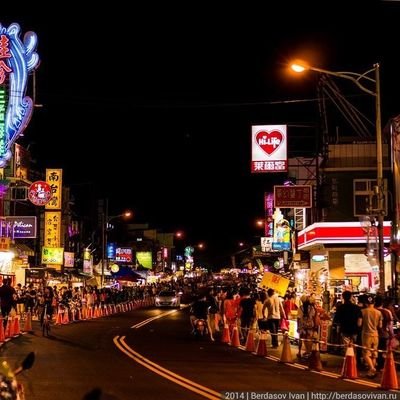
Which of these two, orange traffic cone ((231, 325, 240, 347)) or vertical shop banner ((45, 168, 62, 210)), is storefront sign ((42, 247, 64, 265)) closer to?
vertical shop banner ((45, 168, 62, 210))

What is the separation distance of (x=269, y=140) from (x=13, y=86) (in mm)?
12470

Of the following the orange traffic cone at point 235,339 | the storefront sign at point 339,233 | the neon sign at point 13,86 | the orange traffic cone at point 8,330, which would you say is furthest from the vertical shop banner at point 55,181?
the orange traffic cone at point 235,339

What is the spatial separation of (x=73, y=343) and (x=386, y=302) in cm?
1073

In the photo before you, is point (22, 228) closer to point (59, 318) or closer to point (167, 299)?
point (59, 318)

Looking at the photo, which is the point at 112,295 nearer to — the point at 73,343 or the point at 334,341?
the point at 73,343

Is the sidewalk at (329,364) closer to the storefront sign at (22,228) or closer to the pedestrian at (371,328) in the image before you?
the pedestrian at (371,328)

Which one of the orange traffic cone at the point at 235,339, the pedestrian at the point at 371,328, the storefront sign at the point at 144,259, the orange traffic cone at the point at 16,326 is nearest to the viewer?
the pedestrian at the point at 371,328

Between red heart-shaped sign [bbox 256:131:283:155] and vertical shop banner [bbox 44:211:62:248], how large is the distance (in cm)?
2163

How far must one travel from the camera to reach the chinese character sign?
105ft

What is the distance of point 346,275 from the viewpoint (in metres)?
33.4

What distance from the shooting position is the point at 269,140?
106 feet

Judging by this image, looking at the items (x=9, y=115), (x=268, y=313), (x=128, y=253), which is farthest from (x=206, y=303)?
(x=128, y=253)

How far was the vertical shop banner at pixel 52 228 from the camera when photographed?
162ft

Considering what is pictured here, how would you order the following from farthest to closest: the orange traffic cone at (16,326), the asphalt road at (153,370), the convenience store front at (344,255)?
the convenience store front at (344,255)
the orange traffic cone at (16,326)
the asphalt road at (153,370)
